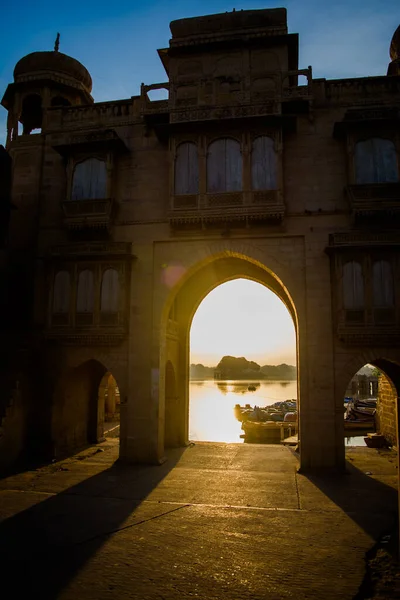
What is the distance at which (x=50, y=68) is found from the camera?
20.3 meters

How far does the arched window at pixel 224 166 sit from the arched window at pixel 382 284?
223 inches

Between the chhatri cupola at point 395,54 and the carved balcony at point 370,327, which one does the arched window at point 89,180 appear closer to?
the carved balcony at point 370,327

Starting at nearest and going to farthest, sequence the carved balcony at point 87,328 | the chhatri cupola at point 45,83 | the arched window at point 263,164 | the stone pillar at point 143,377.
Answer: the stone pillar at point 143,377
the arched window at point 263,164
the carved balcony at point 87,328
the chhatri cupola at point 45,83

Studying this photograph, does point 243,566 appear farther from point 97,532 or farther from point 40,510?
point 40,510

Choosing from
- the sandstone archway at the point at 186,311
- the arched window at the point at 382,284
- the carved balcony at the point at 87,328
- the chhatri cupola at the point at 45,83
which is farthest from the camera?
the chhatri cupola at the point at 45,83

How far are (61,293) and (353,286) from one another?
35.2ft

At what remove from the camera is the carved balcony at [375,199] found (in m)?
15.5

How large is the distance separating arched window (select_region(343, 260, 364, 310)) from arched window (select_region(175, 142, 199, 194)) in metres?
6.22

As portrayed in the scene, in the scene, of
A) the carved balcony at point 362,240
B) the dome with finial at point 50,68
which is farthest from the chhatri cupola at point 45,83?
the carved balcony at point 362,240

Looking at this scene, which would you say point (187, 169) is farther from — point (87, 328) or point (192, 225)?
point (87, 328)

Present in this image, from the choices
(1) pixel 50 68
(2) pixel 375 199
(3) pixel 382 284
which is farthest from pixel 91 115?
(3) pixel 382 284

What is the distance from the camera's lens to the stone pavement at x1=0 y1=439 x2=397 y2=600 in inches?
275

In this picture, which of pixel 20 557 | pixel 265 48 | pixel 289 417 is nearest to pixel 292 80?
pixel 265 48

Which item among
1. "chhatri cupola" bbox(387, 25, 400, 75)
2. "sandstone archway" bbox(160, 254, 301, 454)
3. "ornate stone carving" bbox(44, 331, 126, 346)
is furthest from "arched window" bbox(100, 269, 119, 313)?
"chhatri cupola" bbox(387, 25, 400, 75)
